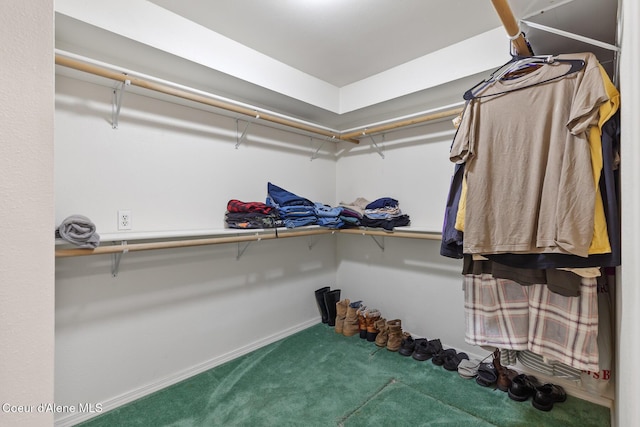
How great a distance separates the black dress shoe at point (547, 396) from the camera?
5.85ft

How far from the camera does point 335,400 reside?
6.16 ft

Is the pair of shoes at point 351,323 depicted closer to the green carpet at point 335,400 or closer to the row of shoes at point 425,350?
the row of shoes at point 425,350

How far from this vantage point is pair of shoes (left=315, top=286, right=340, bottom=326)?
3041mm

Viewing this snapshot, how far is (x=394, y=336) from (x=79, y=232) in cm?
228

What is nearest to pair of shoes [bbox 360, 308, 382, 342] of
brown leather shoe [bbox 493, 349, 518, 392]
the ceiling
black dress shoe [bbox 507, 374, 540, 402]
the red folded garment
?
brown leather shoe [bbox 493, 349, 518, 392]

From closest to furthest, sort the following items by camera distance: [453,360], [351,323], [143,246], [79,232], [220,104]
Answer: [79,232]
[143,246]
[220,104]
[453,360]
[351,323]

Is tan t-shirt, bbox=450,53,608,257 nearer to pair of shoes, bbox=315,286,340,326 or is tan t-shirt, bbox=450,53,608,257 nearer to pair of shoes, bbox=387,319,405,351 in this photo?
pair of shoes, bbox=387,319,405,351

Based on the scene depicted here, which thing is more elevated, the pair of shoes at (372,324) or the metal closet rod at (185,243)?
the metal closet rod at (185,243)

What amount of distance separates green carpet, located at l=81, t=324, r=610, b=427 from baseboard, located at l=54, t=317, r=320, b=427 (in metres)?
0.04

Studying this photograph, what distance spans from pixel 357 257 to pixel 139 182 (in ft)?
6.82

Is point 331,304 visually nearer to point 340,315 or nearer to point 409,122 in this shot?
point 340,315

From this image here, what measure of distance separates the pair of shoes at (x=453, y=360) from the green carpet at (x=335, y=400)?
2.2 inches

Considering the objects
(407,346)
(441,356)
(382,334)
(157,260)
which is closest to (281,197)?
(157,260)

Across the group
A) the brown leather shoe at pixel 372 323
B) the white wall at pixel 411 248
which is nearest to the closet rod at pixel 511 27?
the white wall at pixel 411 248
